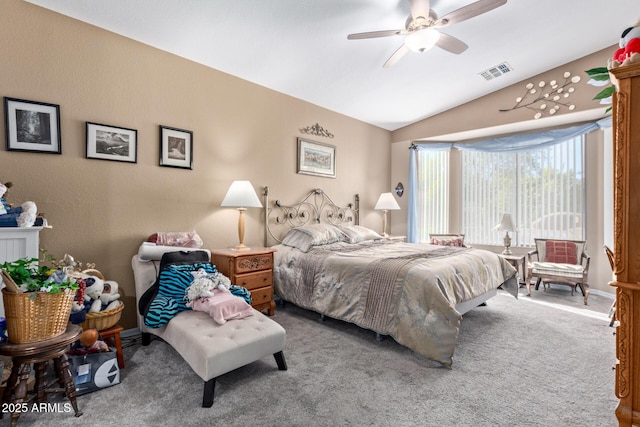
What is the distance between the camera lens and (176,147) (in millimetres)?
3436

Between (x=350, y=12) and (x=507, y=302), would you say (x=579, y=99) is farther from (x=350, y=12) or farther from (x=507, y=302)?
(x=350, y=12)

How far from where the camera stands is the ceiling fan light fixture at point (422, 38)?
2.75 meters

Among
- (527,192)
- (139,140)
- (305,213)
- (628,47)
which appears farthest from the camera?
(527,192)

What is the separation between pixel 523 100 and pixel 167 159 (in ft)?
16.9

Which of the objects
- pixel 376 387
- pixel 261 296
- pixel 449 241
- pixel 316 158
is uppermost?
pixel 316 158

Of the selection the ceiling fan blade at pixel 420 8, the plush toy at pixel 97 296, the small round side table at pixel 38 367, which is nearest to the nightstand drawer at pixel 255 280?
the plush toy at pixel 97 296

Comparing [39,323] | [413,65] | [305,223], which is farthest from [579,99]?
[39,323]

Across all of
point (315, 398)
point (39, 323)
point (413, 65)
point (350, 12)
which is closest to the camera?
point (39, 323)

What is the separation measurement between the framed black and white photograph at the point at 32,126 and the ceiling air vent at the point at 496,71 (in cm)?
514

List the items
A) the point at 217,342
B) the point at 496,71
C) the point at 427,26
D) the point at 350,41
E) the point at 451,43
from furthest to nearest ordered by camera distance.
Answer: the point at 496,71, the point at 350,41, the point at 451,43, the point at 427,26, the point at 217,342

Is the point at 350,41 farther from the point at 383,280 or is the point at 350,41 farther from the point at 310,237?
the point at 383,280

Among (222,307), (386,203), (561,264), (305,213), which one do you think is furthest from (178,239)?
(561,264)

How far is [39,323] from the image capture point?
1.71 m

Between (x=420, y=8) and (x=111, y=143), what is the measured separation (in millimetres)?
3031
